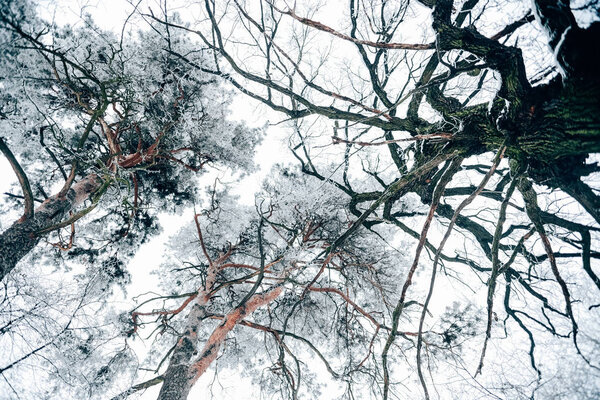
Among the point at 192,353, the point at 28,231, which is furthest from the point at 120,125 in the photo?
the point at 192,353

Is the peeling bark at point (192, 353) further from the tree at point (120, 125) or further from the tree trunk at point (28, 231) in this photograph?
the tree trunk at point (28, 231)

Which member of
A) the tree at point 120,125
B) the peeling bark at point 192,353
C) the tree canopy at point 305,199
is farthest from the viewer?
the tree at point 120,125

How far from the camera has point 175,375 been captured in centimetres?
349

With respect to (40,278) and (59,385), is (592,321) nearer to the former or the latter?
(40,278)

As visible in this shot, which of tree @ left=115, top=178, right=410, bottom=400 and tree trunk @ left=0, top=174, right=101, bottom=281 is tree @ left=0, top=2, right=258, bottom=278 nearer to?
tree trunk @ left=0, top=174, right=101, bottom=281

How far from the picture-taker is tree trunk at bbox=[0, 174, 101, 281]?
9.52 feet

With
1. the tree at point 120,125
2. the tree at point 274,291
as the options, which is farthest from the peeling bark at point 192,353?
the tree at point 120,125

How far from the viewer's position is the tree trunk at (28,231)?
2.90 metres

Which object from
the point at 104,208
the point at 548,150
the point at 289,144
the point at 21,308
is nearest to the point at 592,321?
the point at 548,150

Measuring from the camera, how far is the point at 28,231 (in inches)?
122

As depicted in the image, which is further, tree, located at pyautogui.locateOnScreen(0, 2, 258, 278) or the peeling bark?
tree, located at pyautogui.locateOnScreen(0, 2, 258, 278)

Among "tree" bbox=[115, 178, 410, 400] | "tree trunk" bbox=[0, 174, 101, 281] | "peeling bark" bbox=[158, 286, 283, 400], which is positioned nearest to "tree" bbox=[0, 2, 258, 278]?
"tree trunk" bbox=[0, 174, 101, 281]

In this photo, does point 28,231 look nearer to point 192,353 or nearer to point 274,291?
point 192,353

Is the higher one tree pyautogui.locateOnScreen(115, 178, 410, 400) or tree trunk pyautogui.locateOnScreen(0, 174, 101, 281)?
tree pyautogui.locateOnScreen(115, 178, 410, 400)
